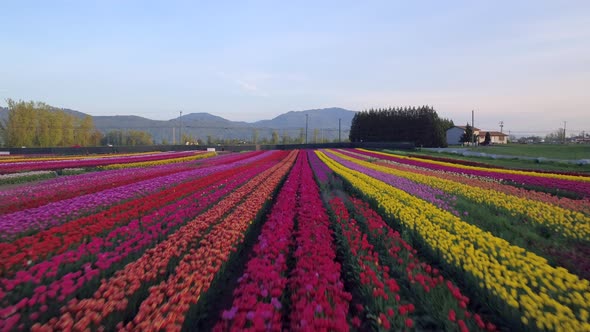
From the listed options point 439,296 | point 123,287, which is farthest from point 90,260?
point 439,296

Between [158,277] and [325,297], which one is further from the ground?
[325,297]

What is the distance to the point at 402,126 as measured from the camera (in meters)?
68.1

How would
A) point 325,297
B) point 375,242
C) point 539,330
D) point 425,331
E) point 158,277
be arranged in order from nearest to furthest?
1. point 539,330
2. point 325,297
3. point 425,331
4. point 158,277
5. point 375,242

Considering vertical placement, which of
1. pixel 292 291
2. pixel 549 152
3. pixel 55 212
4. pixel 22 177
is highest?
pixel 549 152

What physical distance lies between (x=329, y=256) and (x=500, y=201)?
22.4 feet

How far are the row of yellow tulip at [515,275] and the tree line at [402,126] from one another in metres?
60.9

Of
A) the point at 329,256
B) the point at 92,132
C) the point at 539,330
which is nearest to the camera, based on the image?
the point at 539,330

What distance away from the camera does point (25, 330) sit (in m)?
3.02

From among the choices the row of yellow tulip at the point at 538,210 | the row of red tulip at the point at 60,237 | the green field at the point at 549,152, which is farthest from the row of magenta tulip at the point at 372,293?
the green field at the point at 549,152

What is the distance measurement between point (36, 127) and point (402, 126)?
77.7m

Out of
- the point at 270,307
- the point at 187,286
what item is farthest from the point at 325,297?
the point at 187,286

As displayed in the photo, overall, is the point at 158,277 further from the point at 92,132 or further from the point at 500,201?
the point at 92,132

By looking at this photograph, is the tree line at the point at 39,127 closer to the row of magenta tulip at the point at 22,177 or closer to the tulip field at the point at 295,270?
the row of magenta tulip at the point at 22,177

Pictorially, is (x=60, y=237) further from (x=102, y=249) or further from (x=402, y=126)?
(x=402, y=126)
